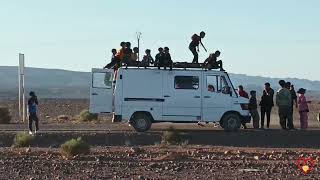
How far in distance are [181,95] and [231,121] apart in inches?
83.1

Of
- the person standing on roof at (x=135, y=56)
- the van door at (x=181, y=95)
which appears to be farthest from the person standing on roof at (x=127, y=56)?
the van door at (x=181, y=95)

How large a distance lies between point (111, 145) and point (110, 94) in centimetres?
192

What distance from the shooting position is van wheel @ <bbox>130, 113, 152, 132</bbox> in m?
27.9

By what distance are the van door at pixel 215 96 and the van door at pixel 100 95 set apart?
10.7 feet

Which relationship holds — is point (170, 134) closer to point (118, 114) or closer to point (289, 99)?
point (118, 114)

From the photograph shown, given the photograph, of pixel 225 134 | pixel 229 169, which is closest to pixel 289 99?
pixel 225 134

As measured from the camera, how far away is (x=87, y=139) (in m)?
27.0

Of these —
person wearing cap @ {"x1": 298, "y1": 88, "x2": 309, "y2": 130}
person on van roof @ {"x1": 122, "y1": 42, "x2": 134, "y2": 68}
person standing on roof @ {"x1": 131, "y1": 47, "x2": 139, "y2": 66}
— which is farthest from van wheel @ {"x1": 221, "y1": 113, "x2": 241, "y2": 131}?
person on van roof @ {"x1": 122, "y1": 42, "x2": 134, "y2": 68}

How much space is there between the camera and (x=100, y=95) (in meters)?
27.5

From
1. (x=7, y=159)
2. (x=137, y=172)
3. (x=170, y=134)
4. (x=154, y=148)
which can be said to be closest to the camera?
(x=137, y=172)

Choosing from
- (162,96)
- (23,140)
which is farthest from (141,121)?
(23,140)

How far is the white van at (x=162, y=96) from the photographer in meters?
27.4

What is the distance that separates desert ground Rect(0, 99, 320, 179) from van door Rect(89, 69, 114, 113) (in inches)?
34.2

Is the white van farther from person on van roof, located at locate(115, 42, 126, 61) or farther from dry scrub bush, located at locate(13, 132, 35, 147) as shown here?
dry scrub bush, located at locate(13, 132, 35, 147)
